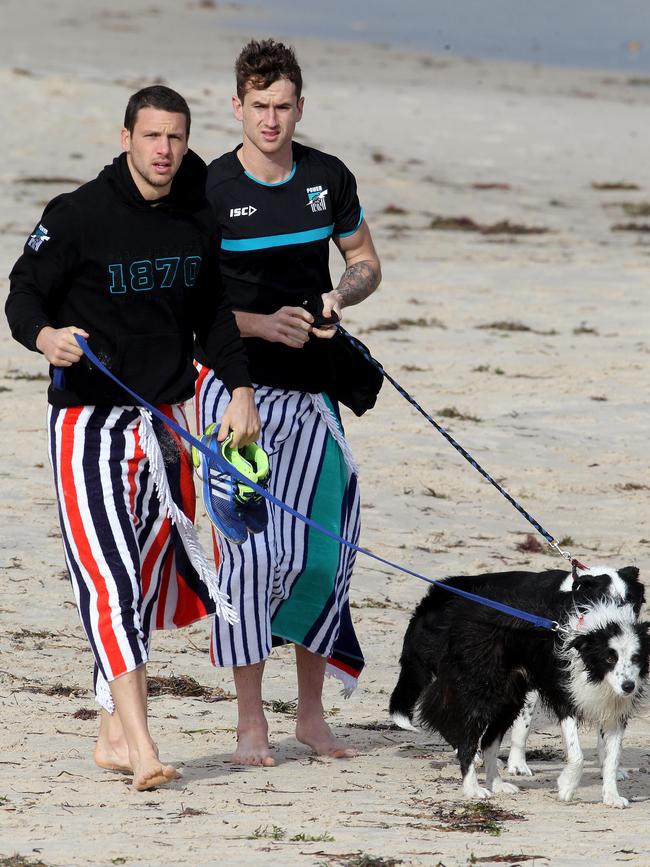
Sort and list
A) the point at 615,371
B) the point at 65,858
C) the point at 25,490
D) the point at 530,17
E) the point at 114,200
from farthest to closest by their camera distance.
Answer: the point at 530,17 → the point at 615,371 → the point at 25,490 → the point at 114,200 → the point at 65,858

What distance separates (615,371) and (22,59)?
26.8m

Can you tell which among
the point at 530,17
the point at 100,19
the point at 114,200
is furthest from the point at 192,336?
the point at 530,17

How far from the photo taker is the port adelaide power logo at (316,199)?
16.7ft

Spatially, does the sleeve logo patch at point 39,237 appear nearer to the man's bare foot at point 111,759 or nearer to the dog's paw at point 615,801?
the man's bare foot at point 111,759

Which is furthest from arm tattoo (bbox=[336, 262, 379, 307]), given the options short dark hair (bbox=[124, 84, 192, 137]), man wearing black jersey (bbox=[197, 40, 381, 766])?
short dark hair (bbox=[124, 84, 192, 137])

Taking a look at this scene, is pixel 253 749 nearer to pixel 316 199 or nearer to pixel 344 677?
pixel 344 677

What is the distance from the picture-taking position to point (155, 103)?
4395 mm

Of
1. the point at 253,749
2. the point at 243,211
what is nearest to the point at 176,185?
the point at 243,211

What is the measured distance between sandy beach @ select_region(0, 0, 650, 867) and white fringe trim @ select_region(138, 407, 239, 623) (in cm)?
56

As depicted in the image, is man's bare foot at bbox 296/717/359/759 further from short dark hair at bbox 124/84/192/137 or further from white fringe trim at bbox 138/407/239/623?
short dark hair at bbox 124/84/192/137

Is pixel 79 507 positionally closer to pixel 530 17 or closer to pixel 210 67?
pixel 210 67

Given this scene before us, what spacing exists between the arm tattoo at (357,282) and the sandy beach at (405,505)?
1598mm

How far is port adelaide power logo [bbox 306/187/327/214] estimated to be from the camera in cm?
508

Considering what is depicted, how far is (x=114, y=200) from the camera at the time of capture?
14.5 feet
